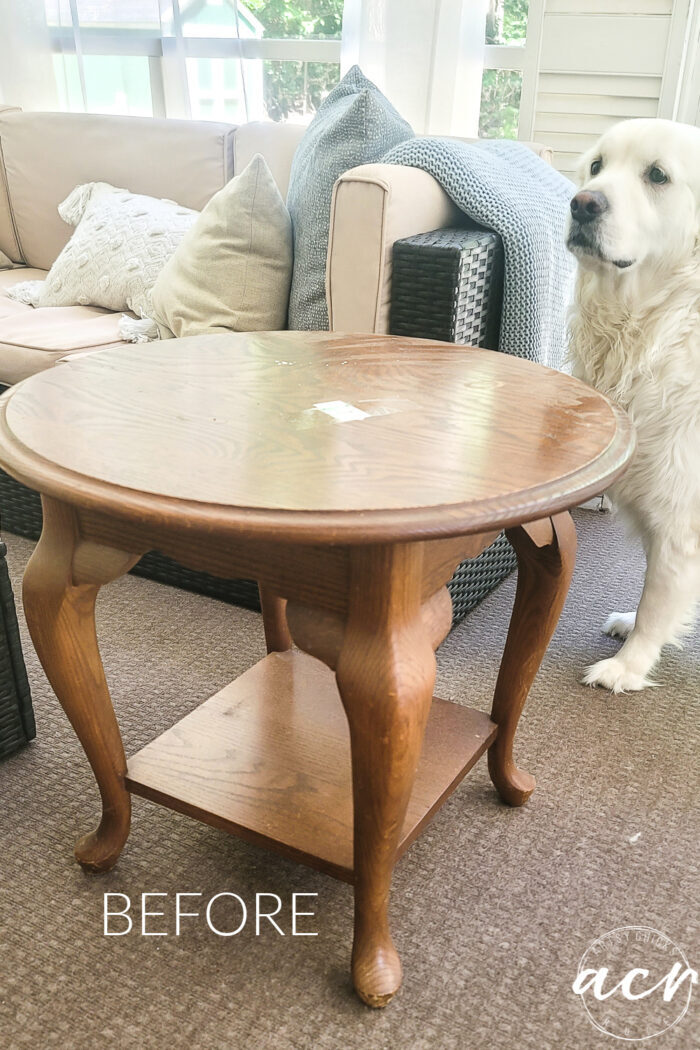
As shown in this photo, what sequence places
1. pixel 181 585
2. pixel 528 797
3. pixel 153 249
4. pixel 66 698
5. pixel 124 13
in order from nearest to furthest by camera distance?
pixel 66 698 → pixel 528 797 → pixel 181 585 → pixel 153 249 → pixel 124 13

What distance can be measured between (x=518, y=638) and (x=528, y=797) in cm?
27

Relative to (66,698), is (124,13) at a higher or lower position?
higher

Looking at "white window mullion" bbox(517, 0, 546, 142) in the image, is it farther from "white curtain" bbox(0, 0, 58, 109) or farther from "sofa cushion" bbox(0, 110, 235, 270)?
"white curtain" bbox(0, 0, 58, 109)

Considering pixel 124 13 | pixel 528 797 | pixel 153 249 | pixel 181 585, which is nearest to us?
pixel 528 797

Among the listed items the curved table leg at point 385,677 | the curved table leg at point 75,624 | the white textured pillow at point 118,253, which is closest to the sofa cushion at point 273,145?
the white textured pillow at point 118,253

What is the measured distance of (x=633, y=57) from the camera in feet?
7.07

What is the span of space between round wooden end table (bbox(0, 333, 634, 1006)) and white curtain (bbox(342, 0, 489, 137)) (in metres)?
1.51

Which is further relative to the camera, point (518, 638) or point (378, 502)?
point (518, 638)

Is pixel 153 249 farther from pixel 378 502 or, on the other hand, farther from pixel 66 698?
pixel 378 502

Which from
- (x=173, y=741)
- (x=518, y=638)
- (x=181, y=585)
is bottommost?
(x=181, y=585)

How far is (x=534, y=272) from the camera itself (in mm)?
1544

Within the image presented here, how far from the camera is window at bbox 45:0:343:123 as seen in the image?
2758 millimetres

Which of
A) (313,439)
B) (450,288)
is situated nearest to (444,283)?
(450,288)

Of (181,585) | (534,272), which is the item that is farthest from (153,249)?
(534,272)
